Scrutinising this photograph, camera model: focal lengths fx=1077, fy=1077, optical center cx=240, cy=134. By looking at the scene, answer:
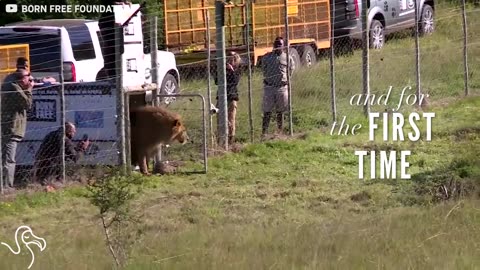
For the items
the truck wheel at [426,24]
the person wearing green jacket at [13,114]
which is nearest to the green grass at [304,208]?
the person wearing green jacket at [13,114]

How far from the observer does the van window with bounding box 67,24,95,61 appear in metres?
16.6

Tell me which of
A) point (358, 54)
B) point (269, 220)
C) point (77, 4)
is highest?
point (77, 4)

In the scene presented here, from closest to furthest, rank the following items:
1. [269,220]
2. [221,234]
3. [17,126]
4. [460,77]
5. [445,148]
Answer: [221,234] → [269,220] → [17,126] → [445,148] → [460,77]

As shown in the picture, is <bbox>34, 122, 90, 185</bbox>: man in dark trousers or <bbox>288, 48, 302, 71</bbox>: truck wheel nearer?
<bbox>34, 122, 90, 185</bbox>: man in dark trousers

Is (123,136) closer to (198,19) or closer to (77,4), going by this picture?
(198,19)

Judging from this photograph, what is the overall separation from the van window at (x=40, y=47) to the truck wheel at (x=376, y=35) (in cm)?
748

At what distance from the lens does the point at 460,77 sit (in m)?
19.5

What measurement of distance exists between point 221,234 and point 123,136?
439cm

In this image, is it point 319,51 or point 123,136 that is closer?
point 123,136

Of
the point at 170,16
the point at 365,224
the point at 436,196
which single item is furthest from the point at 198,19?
the point at 365,224

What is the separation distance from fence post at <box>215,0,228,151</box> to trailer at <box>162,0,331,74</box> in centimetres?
469

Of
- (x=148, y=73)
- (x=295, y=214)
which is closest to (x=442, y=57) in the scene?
(x=148, y=73)

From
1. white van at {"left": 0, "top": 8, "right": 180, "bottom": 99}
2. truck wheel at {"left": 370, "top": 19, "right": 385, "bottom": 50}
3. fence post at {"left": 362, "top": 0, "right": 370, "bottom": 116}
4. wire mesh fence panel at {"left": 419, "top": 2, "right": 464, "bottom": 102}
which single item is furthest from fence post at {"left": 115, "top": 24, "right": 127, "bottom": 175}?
truck wheel at {"left": 370, "top": 19, "right": 385, "bottom": 50}

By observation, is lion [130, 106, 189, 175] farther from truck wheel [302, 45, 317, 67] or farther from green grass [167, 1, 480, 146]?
truck wheel [302, 45, 317, 67]
